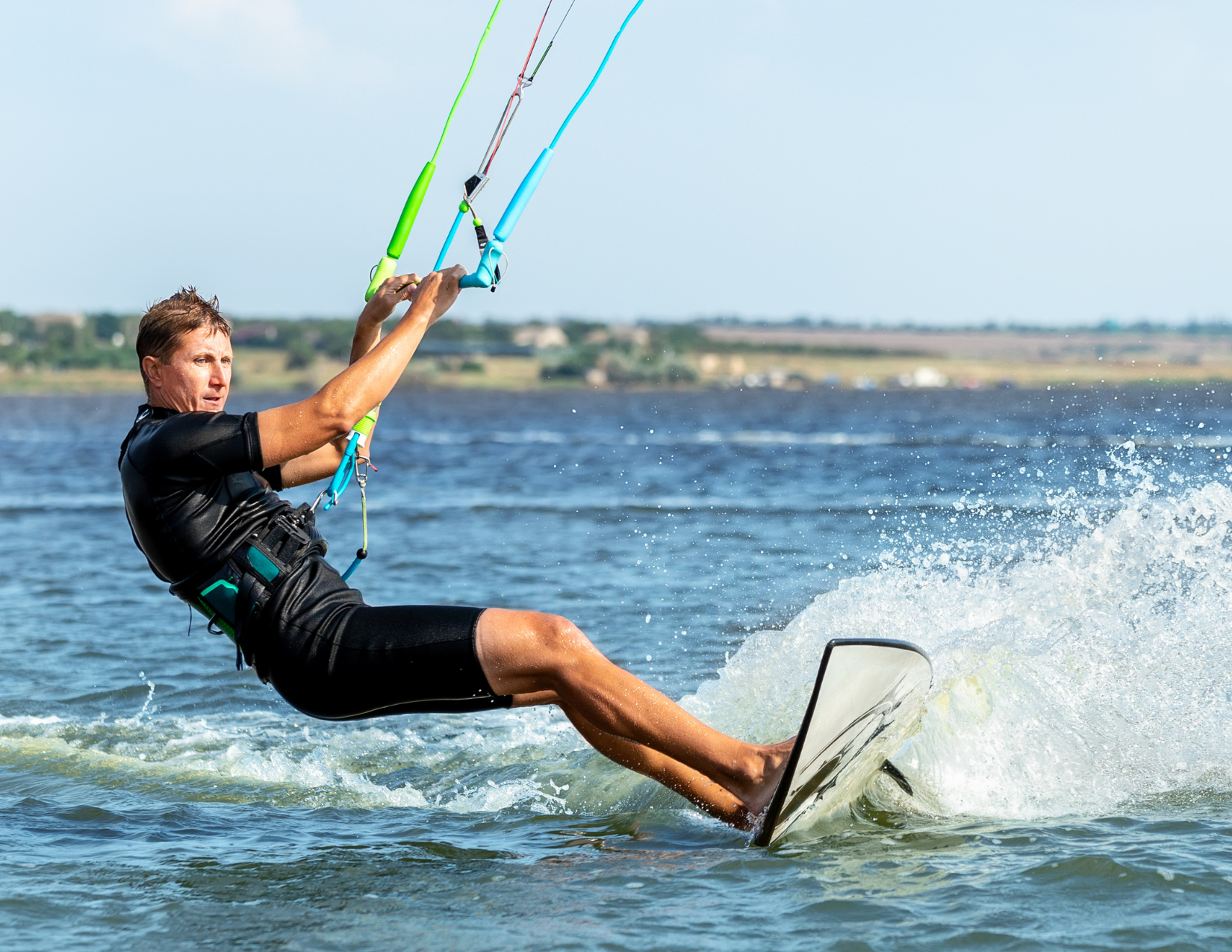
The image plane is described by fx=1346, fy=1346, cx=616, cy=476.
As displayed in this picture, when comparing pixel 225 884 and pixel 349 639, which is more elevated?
pixel 349 639

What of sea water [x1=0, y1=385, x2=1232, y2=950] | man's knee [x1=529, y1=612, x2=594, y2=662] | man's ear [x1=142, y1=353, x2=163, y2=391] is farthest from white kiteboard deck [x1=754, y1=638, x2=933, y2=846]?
man's ear [x1=142, y1=353, x2=163, y2=391]

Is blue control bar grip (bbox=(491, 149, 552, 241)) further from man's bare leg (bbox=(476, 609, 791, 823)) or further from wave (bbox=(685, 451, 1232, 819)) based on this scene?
wave (bbox=(685, 451, 1232, 819))

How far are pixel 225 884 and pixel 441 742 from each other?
2.31 meters

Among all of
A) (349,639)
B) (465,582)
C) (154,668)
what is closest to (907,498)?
(465,582)

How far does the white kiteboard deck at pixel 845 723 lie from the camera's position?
15.0 feet

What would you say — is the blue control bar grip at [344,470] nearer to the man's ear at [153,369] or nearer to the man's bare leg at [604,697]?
the man's ear at [153,369]

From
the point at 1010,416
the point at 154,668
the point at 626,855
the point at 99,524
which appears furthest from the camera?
the point at 1010,416

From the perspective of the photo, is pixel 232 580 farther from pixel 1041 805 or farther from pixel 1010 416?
pixel 1010 416

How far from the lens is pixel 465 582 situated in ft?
40.7

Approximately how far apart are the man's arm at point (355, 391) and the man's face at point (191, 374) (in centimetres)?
35

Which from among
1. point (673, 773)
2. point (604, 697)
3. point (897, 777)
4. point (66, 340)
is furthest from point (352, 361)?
point (66, 340)

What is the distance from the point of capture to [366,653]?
4.52 m

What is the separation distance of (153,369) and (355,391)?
0.82 m

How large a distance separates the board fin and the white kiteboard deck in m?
0.17
